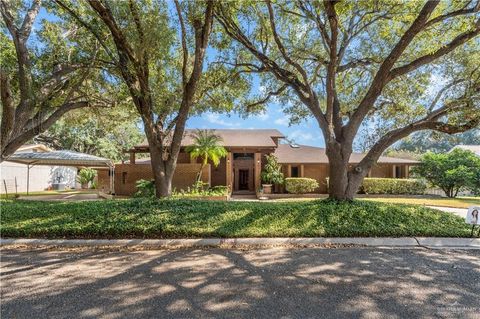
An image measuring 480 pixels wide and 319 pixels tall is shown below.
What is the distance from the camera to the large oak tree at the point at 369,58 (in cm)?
802

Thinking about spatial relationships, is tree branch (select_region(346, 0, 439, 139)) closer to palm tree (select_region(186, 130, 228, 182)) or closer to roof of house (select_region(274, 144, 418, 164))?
palm tree (select_region(186, 130, 228, 182))

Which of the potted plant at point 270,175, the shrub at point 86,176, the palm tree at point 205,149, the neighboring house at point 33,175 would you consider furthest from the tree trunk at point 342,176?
the shrub at point 86,176

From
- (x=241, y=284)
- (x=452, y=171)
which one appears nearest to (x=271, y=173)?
(x=452, y=171)

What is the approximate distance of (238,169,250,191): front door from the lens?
70.3 feet

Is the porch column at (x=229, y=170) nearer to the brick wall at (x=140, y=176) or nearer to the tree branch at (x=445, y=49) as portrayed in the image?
the brick wall at (x=140, y=176)

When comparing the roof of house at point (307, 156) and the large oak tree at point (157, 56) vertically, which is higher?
the large oak tree at point (157, 56)

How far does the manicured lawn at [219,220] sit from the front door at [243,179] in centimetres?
1282

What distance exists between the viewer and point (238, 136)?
2191 centimetres

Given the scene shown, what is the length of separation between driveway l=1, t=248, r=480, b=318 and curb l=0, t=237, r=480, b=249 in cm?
47

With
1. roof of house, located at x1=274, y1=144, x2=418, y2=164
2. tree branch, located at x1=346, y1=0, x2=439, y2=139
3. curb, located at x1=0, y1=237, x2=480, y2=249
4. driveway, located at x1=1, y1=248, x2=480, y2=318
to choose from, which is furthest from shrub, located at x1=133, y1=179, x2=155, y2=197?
tree branch, located at x1=346, y1=0, x2=439, y2=139

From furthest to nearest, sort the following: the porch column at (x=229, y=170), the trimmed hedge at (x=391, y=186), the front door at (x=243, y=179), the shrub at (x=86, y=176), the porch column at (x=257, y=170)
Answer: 1. the shrub at (x=86, y=176)
2. the front door at (x=243, y=179)
3. the trimmed hedge at (x=391, y=186)
4. the porch column at (x=257, y=170)
5. the porch column at (x=229, y=170)

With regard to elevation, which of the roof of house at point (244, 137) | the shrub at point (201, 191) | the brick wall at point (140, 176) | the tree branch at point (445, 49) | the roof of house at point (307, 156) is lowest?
the shrub at point (201, 191)

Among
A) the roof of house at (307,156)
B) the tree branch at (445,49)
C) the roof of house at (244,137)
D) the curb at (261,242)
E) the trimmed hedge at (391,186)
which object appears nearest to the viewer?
the curb at (261,242)

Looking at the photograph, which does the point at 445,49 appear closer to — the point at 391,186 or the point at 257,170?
the point at 257,170
